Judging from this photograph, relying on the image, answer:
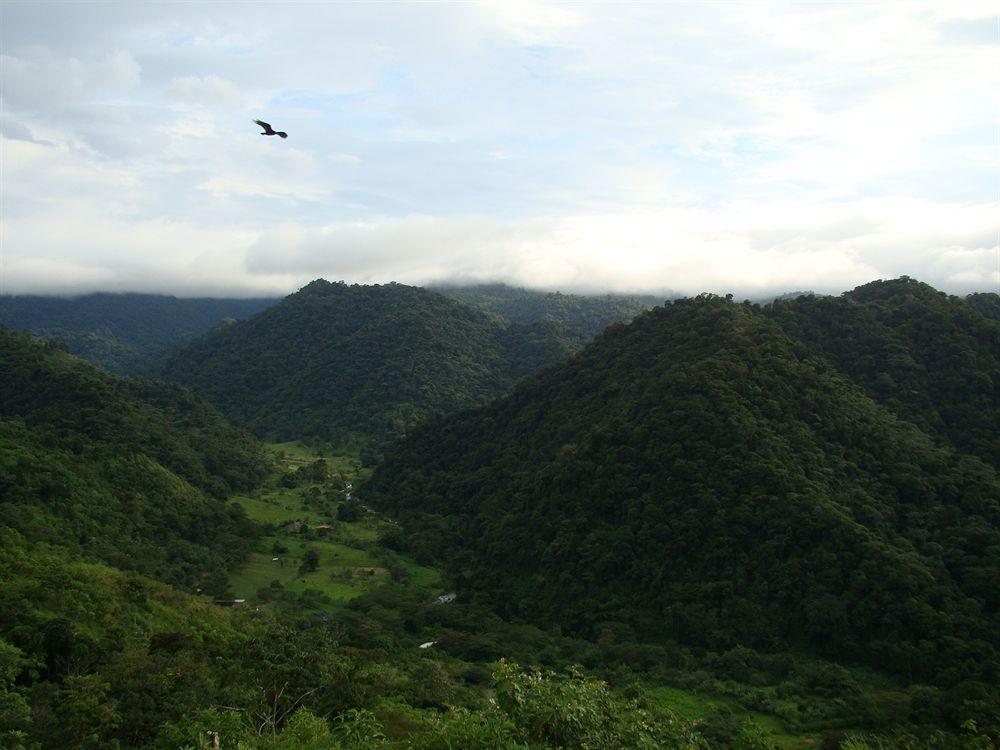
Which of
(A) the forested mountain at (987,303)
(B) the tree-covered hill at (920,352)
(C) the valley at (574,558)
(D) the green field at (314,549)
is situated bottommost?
(D) the green field at (314,549)

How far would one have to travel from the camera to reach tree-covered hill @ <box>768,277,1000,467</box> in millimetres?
50312

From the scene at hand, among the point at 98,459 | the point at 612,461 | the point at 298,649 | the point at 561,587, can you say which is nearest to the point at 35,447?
the point at 98,459

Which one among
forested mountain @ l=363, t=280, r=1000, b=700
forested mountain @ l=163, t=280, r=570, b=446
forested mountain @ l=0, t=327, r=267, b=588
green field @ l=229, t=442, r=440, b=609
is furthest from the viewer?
forested mountain @ l=163, t=280, r=570, b=446

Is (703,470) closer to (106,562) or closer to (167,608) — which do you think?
(167,608)

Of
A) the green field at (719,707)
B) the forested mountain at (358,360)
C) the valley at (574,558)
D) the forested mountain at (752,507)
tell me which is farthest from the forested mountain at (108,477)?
the forested mountain at (358,360)

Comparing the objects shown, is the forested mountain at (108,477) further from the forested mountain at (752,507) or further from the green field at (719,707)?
the green field at (719,707)

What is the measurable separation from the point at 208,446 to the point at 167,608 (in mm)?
48107

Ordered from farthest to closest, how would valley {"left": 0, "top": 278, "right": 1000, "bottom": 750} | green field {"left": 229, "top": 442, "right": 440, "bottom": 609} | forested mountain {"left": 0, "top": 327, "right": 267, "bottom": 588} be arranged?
green field {"left": 229, "top": 442, "right": 440, "bottom": 609}
forested mountain {"left": 0, "top": 327, "right": 267, "bottom": 588}
valley {"left": 0, "top": 278, "right": 1000, "bottom": 750}

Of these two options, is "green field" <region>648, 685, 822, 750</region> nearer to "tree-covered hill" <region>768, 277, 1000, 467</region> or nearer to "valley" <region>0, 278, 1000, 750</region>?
"valley" <region>0, 278, 1000, 750</region>

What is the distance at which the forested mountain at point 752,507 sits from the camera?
36.8 metres

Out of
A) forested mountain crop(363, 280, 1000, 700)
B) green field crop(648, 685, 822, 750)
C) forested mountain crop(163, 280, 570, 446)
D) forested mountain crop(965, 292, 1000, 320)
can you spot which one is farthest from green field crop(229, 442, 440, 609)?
forested mountain crop(965, 292, 1000, 320)

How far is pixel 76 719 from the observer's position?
19547mm

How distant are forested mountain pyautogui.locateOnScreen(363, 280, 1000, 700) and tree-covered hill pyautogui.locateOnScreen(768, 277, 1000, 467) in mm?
253

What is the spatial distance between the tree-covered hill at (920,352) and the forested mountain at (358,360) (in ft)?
198
